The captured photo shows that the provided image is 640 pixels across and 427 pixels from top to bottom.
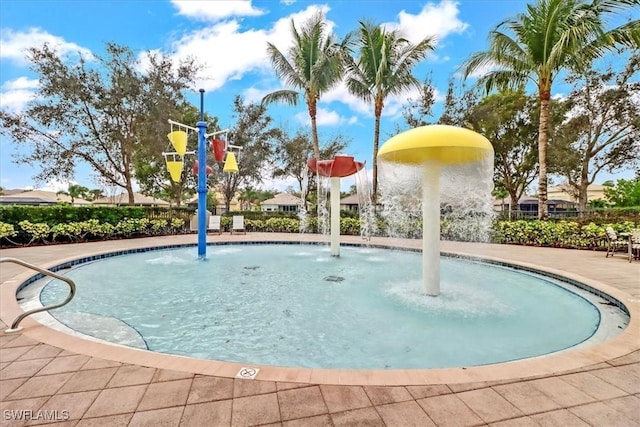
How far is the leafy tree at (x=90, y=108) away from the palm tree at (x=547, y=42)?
15.8 metres

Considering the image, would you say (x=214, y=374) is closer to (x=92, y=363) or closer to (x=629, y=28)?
(x=92, y=363)

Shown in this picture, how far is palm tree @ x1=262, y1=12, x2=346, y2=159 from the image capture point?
1600 cm

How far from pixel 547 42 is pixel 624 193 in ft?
85.9

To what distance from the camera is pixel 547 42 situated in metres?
12.0

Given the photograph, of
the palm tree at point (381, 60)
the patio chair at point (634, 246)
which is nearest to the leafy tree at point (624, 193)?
the palm tree at point (381, 60)

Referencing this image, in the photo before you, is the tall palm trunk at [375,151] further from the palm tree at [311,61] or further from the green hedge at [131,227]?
the palm tree at [311,61]

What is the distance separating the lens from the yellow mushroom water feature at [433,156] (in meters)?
4.71

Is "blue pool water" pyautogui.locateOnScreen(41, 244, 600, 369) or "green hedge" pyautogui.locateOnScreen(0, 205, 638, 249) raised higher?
"green hedge" pyautogui.locateOnScreen(0, 205, 638, 249)

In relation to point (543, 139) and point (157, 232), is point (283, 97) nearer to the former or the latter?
point (157, 232)

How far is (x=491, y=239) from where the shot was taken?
13.8m

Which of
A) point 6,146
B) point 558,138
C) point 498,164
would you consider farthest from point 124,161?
point 558,138

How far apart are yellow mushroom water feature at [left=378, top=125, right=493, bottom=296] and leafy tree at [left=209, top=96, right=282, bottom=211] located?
65.8 feet

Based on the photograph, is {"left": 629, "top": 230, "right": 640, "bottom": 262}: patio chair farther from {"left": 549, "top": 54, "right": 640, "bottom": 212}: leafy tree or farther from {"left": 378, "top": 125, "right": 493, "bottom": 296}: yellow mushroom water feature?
{"left": 549, "top": 54, "right": 640, "bottom": 212}: leafy tree

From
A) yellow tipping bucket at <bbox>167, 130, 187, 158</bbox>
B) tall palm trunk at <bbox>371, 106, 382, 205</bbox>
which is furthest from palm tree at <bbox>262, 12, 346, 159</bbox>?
yellow tipping bucket at <bbox>167, 130, 187, 158</bbox>
